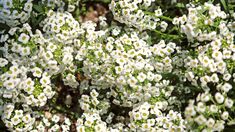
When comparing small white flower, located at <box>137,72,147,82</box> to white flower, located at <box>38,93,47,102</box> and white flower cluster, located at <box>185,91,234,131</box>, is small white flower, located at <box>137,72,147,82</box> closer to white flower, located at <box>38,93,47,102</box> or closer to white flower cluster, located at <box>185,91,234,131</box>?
white flower cluster, located at <box>185,91,234,131</box>

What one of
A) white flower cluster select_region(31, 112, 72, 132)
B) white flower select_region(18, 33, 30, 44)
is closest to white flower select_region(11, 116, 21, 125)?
white flower cluster select_region(31, 112, 72, 132)

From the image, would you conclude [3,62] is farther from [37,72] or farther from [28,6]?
[28,6]

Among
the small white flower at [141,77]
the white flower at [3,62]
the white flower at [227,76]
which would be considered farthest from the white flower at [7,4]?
the white flower at [227,76]

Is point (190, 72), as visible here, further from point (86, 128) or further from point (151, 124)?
point (86, 128)

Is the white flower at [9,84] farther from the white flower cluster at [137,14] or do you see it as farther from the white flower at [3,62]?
the white flower cluster at [137,14]

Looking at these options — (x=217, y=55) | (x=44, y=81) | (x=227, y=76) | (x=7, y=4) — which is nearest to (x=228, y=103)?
(x=227, y=76)

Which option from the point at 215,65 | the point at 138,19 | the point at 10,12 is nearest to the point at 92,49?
the point at 138,19
